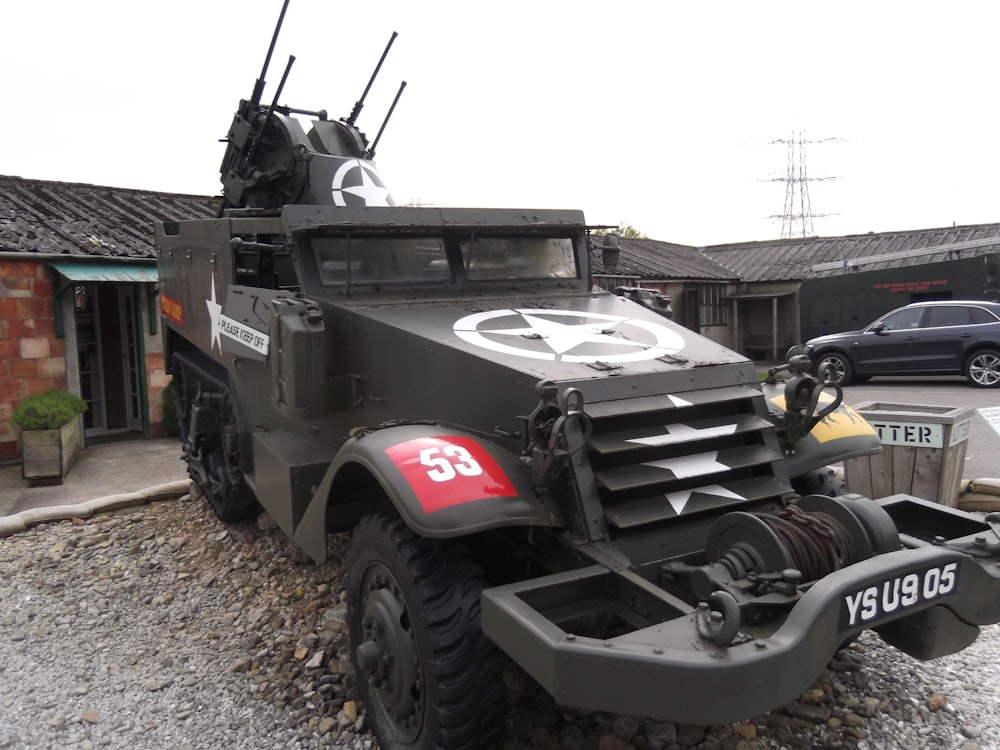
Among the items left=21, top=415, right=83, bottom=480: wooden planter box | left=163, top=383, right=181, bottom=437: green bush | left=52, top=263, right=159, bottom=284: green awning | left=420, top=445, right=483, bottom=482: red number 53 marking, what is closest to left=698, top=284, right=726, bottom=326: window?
left=163, top=383, right=181, bottom=437: green bush

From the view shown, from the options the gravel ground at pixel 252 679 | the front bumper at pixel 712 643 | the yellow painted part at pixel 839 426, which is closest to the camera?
the front bumper at pixel 712 643

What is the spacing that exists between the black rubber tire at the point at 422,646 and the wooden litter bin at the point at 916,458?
3.13 metres

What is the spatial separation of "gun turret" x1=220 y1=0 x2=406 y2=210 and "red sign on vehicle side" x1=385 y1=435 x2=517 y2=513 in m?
2.90

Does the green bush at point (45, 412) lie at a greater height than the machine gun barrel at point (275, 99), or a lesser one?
lesser

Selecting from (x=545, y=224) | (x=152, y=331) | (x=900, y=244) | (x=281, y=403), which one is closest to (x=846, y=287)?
(x=900, y=244)

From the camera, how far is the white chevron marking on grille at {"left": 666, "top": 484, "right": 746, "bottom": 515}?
9.86 feet

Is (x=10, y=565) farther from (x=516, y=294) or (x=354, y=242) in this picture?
(x=516, y=294)

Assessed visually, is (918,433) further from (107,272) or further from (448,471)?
(107,272)

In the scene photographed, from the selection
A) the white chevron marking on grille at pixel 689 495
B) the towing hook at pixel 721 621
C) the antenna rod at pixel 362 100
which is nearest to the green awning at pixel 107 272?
the antenna rod at pixel 362 100

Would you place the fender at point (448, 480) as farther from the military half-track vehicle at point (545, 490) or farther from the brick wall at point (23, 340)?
the brick wall at point (23, 340)

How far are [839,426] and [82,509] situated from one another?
4.92 meters

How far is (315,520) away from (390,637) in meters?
0.64

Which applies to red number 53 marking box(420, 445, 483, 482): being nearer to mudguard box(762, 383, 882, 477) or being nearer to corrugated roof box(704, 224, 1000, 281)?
mudguard box(762, 383, 882, 477)

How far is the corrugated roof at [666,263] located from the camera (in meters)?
16.2
